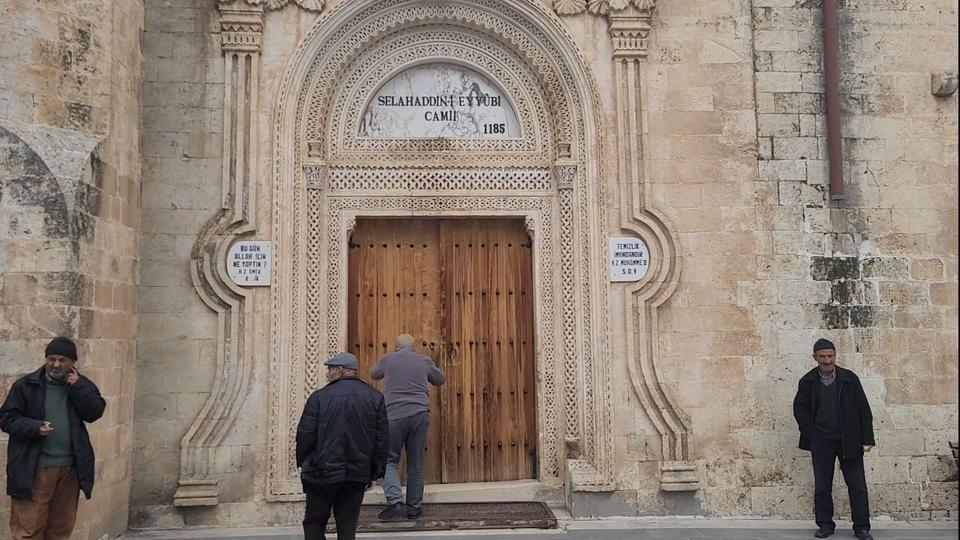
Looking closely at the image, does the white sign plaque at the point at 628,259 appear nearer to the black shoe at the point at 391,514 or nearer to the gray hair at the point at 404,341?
the gray hair at the point at 404,341

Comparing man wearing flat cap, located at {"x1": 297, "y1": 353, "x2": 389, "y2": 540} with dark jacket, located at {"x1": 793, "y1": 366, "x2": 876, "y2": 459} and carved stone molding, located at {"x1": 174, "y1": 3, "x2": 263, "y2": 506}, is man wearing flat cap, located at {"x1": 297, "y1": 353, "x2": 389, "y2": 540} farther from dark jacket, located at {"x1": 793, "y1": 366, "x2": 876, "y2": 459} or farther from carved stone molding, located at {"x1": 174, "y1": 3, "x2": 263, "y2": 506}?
dark jacket, located at {"x1": 793, "y1": 366, "x2": 876, "y2": 459}

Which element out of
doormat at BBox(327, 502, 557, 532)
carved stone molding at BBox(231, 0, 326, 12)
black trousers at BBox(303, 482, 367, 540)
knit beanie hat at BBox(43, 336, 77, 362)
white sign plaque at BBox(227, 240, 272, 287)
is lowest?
doormat at BBox(327, 502, 557, 532)

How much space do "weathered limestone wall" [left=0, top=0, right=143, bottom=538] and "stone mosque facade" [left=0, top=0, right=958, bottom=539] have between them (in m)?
0.11

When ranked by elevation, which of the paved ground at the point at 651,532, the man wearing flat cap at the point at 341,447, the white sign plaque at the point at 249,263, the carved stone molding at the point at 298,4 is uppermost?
the carved stone molding at the point at 298,4

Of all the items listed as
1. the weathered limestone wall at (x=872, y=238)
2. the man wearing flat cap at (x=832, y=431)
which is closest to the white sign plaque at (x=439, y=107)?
the weathered limestone wall at (x=872, y=238)

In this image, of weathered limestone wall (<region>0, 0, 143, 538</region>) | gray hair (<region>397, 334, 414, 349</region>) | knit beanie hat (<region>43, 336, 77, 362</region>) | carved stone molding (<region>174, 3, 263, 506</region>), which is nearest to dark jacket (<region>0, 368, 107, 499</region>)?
→ knit beanie hat (<region>43, 336, 77, 362</region>)

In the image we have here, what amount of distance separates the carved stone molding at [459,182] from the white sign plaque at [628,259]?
0.40 feet

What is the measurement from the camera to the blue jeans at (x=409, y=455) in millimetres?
6145

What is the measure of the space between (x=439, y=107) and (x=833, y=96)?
362 centimetres

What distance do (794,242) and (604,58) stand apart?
2416 millimetres

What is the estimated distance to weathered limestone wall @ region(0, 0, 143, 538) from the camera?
539 cm

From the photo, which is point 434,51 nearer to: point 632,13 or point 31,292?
point 632,13

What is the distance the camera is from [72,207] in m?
5.53

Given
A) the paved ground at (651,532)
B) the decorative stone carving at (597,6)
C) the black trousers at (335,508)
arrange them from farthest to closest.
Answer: the decorative stone carving at (597,6) < the paved ground at (651,532) < the black trousers at (335,508)
